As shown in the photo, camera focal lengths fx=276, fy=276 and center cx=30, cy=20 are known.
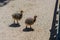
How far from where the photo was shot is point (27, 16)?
12.6 meters

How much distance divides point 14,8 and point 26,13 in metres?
1.30

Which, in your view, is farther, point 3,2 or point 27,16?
point 3,2

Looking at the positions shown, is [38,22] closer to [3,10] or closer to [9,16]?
[9,16]

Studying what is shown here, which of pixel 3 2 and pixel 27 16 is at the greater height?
pixel 3 2

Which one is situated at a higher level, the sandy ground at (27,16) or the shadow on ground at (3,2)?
the shadow on ground at (3,2)

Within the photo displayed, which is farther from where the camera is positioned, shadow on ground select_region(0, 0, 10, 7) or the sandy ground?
shadow on ground select_region(0, 0, 10, 7)

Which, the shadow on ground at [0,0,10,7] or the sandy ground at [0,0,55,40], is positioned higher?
the shadow on ground at [0,0,10,7]

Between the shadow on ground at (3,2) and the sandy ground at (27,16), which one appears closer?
the sandy ground at (27,16)

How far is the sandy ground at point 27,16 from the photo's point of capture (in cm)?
997

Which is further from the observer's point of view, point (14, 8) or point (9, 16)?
point (14, 8)

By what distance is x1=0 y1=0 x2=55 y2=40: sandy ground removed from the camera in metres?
9.97

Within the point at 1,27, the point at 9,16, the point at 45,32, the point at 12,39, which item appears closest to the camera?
the point at 12,39

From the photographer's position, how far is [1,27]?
434 inches

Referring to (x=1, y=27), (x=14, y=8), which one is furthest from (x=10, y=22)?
(x=14, y=8)
